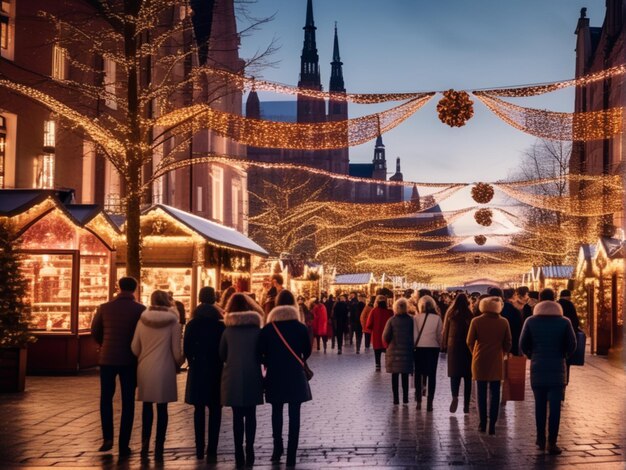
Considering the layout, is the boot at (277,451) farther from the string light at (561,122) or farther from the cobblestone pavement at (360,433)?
the string light at (561,122)

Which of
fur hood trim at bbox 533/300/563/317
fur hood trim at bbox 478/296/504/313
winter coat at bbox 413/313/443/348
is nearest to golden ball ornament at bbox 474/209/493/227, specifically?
winter coat at bbox 413/313/443/348

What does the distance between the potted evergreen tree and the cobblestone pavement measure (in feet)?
1.52

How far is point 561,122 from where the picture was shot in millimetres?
18234

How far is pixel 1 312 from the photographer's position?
16.8 meters

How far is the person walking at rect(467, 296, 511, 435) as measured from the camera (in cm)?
1262

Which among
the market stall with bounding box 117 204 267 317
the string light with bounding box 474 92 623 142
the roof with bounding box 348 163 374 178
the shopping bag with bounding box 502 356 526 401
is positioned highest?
the roof with bounding box 348 163 374 178

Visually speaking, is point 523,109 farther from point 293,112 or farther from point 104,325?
point 293,112

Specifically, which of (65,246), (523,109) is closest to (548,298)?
(523,109)

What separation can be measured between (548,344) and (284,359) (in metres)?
3.07

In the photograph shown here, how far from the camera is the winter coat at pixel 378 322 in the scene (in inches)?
895

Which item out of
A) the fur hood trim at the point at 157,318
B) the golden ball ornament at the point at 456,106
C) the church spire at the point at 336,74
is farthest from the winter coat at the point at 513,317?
the church spire at the point at 336,74

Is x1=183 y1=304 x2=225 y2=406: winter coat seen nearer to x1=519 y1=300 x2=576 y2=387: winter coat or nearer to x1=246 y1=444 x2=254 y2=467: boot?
x1=246 y1=444 x2=254 y2=467: boot

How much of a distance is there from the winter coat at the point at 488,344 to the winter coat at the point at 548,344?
131cm

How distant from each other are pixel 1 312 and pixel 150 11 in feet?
20.1
